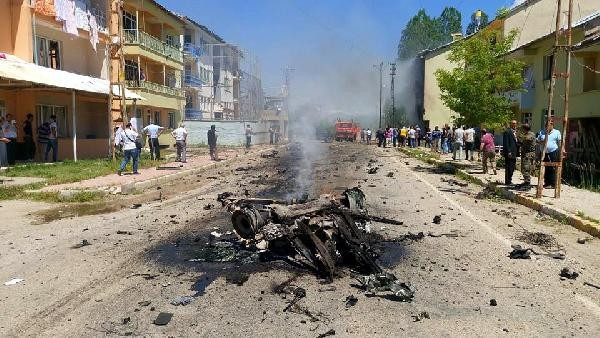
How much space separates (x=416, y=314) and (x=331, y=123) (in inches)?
1811

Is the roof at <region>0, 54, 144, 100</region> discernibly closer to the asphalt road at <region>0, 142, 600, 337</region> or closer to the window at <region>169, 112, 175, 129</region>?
the asphalt road at <region>0, 142, 600, 337</region>

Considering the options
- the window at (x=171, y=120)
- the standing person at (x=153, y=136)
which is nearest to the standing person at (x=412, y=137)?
the window at (x=171, y=120)

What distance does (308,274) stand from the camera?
18.1 feet

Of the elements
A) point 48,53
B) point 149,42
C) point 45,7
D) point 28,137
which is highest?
point 149,42

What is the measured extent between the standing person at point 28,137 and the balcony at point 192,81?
27.4 metres

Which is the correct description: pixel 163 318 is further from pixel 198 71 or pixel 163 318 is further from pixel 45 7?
pixel 198 71

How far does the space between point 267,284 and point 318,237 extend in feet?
3.57

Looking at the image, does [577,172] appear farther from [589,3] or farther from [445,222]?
[589,3]

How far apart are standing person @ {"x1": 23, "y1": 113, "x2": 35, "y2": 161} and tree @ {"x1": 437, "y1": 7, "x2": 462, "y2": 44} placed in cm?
6096

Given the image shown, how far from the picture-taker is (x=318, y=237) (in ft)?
19.8

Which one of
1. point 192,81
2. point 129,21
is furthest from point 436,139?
point 192,81

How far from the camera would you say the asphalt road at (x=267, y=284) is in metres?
4.21

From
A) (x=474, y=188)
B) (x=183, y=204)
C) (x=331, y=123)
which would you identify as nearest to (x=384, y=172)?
(x=474, y=188)

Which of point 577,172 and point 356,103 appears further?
point 356,103
